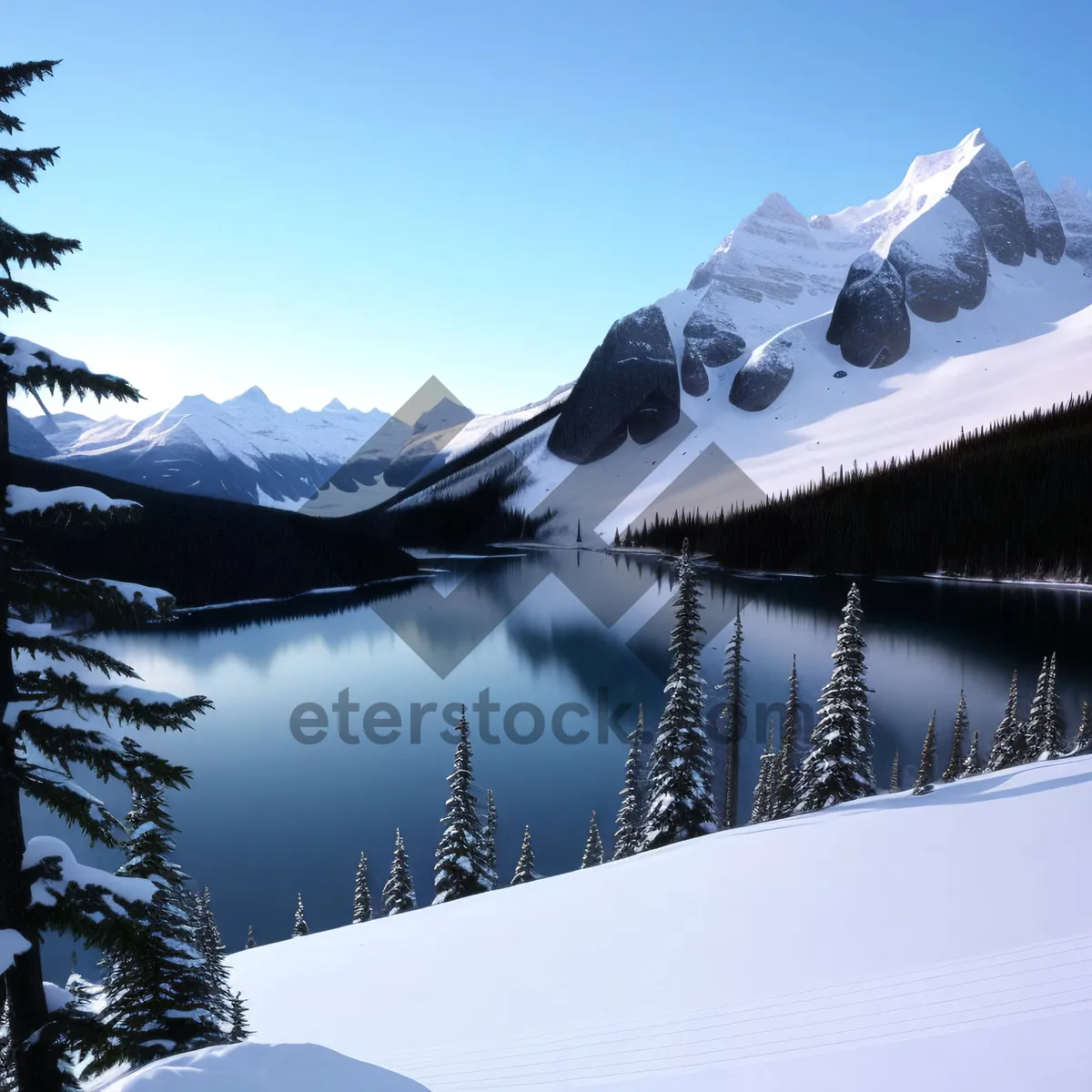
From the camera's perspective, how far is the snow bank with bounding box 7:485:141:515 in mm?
4441

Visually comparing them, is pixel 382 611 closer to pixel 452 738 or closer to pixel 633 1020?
pixel 452 738

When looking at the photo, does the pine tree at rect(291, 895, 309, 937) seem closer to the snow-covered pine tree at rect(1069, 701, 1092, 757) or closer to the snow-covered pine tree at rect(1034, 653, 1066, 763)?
the snow-covered pine tree at rect(1069, 701, 1092, 757)

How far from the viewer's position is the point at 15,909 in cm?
469

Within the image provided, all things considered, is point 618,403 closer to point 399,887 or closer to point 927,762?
point 927,762

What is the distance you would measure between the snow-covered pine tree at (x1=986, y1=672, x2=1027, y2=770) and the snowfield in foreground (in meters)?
17.0

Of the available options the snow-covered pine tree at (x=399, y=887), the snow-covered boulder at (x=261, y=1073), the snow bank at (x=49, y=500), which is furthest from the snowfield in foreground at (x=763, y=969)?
the snow bank at (x=49, y=500)

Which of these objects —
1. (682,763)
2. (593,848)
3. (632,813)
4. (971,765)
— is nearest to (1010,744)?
(971,765)

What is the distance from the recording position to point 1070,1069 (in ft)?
15.1

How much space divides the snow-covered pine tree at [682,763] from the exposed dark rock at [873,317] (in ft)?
611

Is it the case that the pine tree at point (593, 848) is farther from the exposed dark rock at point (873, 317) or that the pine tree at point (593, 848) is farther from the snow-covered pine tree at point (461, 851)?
the exposed dark rock at point (873, 317)

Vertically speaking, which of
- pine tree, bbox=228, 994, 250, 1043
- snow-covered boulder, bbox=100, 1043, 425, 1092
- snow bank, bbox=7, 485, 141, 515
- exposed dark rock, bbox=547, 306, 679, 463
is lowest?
pine tree, bbox=228, 994, 250, 1043

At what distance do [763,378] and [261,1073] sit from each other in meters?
196

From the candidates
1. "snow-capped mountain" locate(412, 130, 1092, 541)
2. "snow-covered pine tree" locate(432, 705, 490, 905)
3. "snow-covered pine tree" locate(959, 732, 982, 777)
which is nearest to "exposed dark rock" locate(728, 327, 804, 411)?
"snow-capped mountain" locate(412, 130, 1092, 541)

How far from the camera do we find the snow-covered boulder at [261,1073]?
4.33 m
